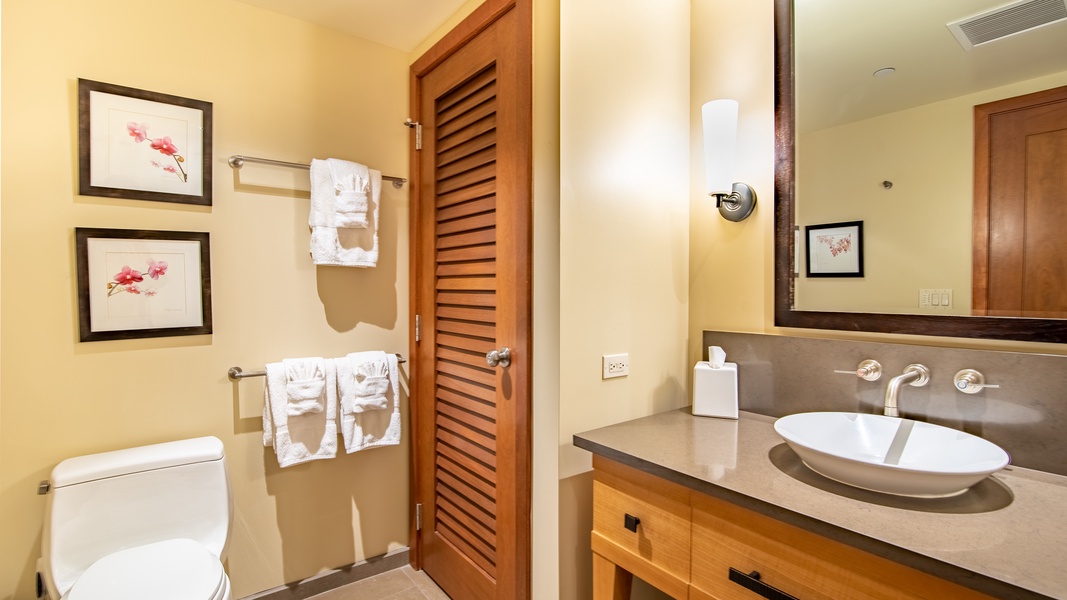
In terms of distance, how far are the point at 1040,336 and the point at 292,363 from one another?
7.22 ft

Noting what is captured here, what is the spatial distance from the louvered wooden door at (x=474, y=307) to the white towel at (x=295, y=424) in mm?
390

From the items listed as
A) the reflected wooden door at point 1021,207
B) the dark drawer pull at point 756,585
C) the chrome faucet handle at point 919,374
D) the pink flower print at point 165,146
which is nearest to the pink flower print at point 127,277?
the pink flower print at point 165,146

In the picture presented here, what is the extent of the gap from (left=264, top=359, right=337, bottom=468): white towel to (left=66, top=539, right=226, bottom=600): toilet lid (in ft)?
1.33

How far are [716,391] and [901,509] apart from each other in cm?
63

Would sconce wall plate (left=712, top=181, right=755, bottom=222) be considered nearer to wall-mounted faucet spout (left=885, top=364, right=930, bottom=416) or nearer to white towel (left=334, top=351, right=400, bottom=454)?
wall-mounted faucet spout (left=885, top=364, right=930, bottom=416)

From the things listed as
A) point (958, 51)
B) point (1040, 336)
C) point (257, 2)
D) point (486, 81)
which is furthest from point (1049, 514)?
point (257, 2)

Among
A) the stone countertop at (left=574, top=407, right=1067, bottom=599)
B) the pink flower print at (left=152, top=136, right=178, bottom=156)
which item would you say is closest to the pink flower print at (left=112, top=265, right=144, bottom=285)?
the pink flower print at (left=152, top=136, right=178, bottom=156)

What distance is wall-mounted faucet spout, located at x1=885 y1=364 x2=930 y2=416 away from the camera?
4.08ft

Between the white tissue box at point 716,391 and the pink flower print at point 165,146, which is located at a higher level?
the pink flower print at point 165,146

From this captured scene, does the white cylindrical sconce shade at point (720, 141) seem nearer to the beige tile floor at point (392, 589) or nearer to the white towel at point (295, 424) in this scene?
the white towel at point (295, 424)

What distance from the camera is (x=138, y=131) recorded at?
165cm

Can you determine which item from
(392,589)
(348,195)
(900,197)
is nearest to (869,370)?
(900,197)

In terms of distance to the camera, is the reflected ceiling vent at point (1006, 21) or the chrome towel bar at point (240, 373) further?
the chrome towel bar at point (240, 373)

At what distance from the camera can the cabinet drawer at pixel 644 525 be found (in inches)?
44.5
